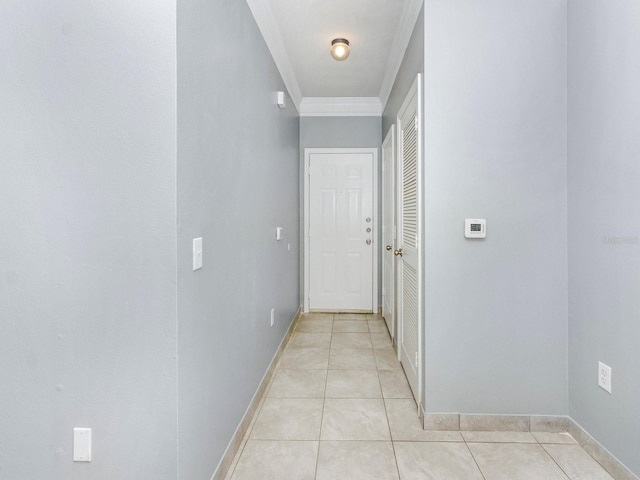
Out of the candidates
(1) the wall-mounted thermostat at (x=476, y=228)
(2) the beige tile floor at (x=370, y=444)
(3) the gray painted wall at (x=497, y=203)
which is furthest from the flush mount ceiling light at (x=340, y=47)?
(2) the beige tile floor at (x=370, y=444)

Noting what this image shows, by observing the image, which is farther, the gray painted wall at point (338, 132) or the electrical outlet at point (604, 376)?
the gray painted wall at point (338, 132)

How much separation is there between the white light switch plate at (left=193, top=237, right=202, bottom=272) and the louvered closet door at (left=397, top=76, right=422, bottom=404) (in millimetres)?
1272

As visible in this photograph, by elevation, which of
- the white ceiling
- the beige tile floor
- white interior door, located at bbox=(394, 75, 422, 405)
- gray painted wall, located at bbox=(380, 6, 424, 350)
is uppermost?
the white ceiling

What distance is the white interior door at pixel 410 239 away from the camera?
7.44ft

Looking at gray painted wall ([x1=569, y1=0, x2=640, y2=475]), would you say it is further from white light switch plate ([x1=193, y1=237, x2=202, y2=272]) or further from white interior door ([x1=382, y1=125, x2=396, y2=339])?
white light switch plate ([x1=193, y1=237, x2=202, y2=272])

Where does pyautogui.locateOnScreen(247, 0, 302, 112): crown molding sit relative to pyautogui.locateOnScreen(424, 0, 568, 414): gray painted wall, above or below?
above

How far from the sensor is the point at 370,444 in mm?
1993

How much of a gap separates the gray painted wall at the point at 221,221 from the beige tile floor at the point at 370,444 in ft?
0.68

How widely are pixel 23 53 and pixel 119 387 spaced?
1147mm

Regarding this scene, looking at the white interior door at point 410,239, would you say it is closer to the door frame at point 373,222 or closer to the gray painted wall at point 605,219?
the gray painted wall at point 605,219

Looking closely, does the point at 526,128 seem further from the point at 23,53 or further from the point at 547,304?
the point at 23,53

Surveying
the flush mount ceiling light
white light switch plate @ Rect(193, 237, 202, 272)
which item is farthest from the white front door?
white light switch plate @ Rect(193, 237, 202, 272)

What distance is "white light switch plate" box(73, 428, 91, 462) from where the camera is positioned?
131 cm

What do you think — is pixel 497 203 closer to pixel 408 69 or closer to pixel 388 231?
pixel 408 69
